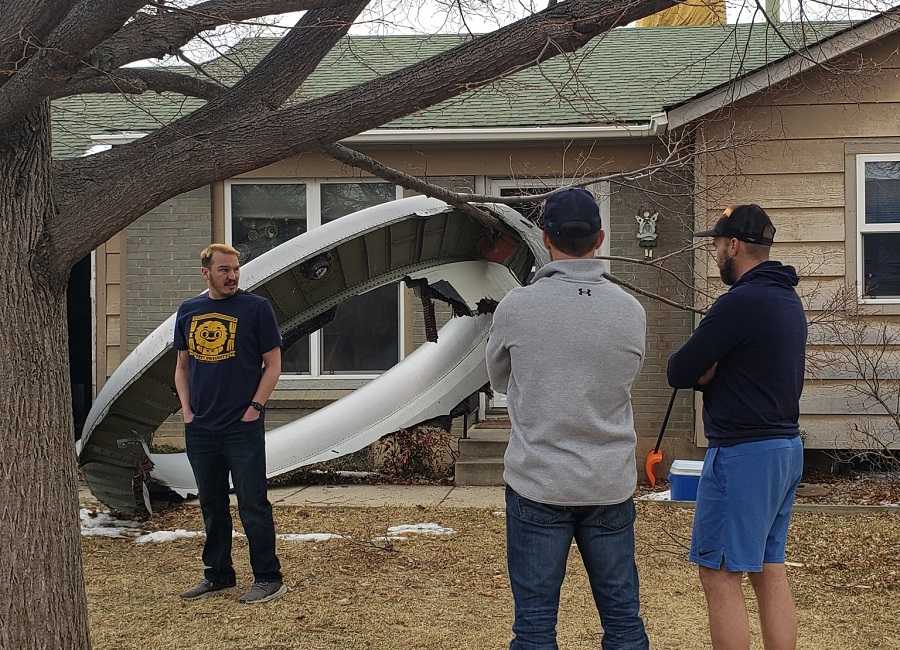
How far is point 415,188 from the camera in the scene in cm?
572

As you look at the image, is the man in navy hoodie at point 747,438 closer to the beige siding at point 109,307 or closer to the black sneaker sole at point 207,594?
the black sneaker sole at point 207,594

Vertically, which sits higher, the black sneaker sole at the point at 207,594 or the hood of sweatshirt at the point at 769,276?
the hood of sweatshirt at the point at 769,276

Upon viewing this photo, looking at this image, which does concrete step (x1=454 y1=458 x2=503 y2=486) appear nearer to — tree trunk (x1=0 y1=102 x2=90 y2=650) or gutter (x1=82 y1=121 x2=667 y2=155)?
gutter (x1=82 y1=121 x2=667 y2=155)

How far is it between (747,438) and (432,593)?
2761 millimetres

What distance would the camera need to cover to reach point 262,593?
5648 millimetres

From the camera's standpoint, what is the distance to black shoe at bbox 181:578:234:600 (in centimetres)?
577

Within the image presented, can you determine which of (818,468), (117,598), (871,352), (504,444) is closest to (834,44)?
(871,352)

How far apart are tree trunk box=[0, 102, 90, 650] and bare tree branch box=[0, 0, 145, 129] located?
437 millimetres

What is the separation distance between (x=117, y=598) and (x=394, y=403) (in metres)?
3.39

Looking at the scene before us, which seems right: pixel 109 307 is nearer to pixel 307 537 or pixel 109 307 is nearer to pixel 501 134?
pixel 501 134

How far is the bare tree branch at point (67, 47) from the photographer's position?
3697 mm

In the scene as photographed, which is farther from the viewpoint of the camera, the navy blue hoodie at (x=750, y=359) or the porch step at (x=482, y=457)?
the porch step at (x=482, y=457)

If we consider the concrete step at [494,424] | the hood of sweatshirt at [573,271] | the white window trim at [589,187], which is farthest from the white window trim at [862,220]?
the hood of sweatshirt at [573,271]

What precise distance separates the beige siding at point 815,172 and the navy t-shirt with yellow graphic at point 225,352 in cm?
530
